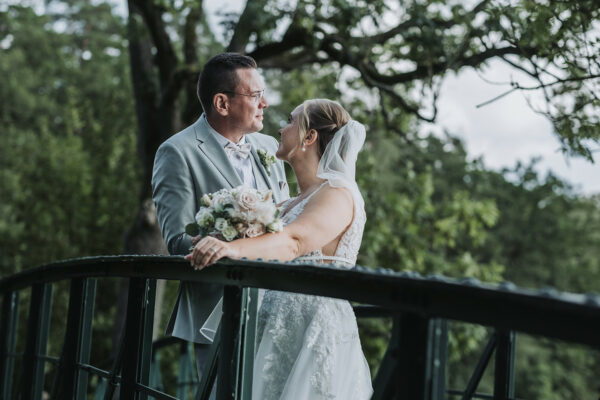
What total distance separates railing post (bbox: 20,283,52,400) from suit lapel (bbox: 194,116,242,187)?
1.85 m

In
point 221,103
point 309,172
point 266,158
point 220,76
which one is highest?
point 220,76

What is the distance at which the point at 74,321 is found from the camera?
3.87 m

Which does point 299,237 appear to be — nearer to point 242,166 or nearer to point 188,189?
point 188,189

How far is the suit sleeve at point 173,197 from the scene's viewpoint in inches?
122

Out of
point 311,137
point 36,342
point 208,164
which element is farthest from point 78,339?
point 311,137

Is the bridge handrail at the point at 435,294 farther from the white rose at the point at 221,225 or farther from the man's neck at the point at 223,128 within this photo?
the man's neck at the point at 223,128

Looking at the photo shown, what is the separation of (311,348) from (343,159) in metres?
0.84

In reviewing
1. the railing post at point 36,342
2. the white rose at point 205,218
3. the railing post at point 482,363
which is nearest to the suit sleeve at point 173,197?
the white rose at point 205,218

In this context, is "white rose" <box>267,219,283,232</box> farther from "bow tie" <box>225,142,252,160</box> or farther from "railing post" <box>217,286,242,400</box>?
"bow tie" <box>225,142,252,160</box>

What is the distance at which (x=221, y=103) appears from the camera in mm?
3475

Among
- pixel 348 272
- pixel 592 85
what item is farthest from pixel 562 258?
pixel 348 272

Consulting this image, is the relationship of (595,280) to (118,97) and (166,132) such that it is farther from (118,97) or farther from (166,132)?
(166,132)

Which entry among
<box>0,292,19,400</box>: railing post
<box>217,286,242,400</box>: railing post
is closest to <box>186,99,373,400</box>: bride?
<box>217,286,242,400</box>: railing post

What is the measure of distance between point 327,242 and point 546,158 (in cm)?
2250
